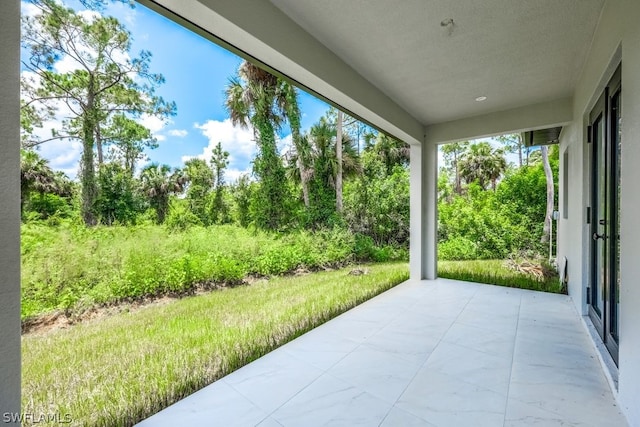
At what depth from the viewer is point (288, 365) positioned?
7.11ft

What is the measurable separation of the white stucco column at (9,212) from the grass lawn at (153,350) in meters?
0.81

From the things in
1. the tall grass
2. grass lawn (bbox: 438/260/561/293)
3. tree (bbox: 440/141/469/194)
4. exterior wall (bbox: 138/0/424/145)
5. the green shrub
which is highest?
tree (bbox: 440/141/469/194)

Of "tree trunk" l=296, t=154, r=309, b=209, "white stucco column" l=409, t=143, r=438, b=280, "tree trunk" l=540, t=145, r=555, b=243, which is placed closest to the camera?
"white stucco column" l=409, t=143, r=438, b=280

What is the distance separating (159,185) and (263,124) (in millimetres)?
2472

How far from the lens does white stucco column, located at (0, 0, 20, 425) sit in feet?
3.32

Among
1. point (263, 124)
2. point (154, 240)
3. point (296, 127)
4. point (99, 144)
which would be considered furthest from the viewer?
point (296, 127)

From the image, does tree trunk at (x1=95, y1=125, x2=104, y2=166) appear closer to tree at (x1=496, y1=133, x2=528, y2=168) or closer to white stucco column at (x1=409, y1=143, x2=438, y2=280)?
white stucco column at (x1=409, y1=143, x2=438, y2=280)

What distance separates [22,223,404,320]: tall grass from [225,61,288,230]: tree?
18.0 inches

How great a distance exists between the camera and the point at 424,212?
194 inches

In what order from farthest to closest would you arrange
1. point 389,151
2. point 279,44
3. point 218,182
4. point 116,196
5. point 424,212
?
point 389,151, point 424,212, point 218,182, point 116,196, point 279,44

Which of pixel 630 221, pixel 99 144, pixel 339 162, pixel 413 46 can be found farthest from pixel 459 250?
pixel 99 144

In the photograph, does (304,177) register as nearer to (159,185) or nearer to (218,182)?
(218,182)

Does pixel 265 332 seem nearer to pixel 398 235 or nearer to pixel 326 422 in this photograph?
pixel 326 422

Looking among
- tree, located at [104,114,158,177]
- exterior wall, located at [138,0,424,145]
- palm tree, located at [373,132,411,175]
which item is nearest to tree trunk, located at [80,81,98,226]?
tree, located at [104,114,158,177]
